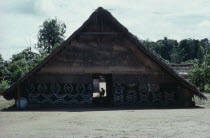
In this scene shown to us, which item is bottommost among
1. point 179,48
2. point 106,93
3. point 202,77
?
point 106,93

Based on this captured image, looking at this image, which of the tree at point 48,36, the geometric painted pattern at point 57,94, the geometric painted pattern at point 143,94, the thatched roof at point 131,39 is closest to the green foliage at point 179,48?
the tree at point 48,36

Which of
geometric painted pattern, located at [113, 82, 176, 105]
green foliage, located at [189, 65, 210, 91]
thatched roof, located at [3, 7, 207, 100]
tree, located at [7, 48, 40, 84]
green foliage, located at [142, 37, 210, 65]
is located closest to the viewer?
thatched roof, located at [3, 7, 207, 100]

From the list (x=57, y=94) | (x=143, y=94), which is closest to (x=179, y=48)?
(x=143, y=94)

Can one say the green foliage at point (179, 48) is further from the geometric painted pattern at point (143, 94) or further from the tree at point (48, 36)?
the geometric painted pattern at point (143, 94)

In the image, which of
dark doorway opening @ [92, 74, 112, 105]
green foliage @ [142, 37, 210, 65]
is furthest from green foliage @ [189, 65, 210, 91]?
green foliage @ [142, 37, 210, 65]

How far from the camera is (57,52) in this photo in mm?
14062

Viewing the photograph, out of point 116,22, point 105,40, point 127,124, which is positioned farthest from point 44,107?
point 127,124

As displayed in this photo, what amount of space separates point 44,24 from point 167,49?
31.9 m

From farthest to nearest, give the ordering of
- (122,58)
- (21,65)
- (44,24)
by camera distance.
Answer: (44,24) < (21,65) < (122,58)

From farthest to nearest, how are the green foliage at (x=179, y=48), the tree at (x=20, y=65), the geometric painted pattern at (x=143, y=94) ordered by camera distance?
the green foliage at (x=179, y=48), the tree at (x=20, y=65), the geometric painted pattern at (x=143, y=94)

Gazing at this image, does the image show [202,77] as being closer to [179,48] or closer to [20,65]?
[20,65]

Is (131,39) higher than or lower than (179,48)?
lower

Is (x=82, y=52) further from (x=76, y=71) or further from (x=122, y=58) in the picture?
(x=122, y=58)

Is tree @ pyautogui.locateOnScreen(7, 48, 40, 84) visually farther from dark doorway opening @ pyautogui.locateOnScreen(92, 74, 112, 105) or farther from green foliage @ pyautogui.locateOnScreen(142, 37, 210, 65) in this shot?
green foliage @ pyautogui.locateOnScreen(142, 37, 210, 65)
